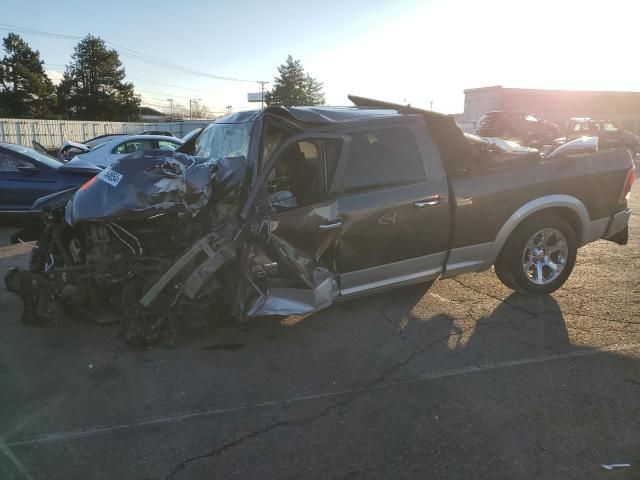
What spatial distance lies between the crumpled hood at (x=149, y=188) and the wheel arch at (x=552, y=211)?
98.5 inches

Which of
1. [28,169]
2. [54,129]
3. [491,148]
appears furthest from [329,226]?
[54,129]

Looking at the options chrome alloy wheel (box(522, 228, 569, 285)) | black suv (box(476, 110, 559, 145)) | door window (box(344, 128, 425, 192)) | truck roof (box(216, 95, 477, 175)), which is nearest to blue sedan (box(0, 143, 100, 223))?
truck roof (box(216, 95, 477, 175))

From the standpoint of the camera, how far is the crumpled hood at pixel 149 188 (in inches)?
145

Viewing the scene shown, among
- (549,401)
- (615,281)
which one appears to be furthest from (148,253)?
(615,281)

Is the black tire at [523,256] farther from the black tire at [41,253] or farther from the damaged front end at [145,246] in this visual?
the black tire at [41,253]

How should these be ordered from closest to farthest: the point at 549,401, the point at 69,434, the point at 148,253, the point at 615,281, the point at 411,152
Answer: the point at 69,434, the point at 549,401, the point at 148,253, the point at 411,152, the point at 615,281

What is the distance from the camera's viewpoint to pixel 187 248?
381cm

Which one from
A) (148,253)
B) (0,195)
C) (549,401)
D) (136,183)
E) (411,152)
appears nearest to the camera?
(549,401)

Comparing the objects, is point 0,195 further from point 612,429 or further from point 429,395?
point 612,429

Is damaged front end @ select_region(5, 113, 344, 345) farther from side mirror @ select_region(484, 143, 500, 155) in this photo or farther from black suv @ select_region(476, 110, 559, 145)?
black suv @ select_region(476, 110, 559, 145)

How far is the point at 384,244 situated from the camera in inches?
161

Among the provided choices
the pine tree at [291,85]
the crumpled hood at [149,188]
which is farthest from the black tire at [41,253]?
the pine tree at [291,85]

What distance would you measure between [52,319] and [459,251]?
3564 mm

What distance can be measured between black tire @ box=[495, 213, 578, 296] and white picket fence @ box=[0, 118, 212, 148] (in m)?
29.1
